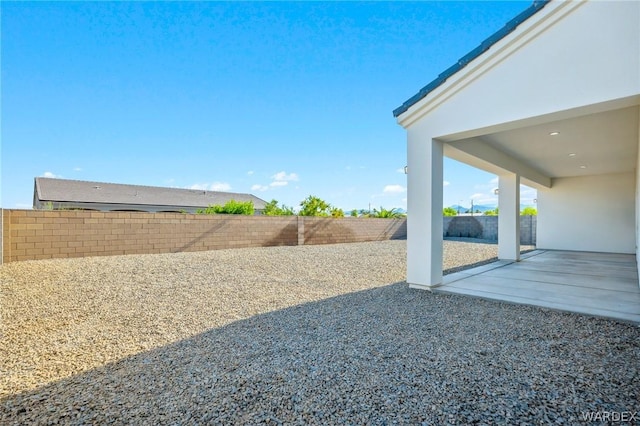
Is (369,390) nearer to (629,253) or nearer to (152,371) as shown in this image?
(152,371)

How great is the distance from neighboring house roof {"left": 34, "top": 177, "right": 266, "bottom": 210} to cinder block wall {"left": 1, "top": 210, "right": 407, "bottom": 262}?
43.0ft

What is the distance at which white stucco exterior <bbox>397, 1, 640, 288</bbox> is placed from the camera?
360 centimetres

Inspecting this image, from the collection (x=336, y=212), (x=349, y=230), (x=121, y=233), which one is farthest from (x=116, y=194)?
(x=349, y=230)

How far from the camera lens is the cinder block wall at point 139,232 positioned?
784cm

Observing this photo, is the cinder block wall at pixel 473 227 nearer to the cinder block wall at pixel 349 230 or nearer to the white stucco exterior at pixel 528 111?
the cinder block wall at pixel 349 230

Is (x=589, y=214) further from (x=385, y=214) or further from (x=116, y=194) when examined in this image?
(x=116, y=194)

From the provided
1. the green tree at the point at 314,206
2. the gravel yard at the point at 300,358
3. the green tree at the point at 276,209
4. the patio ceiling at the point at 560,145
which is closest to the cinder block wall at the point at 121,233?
the green tree at the point at 276,209

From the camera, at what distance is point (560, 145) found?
285 inches

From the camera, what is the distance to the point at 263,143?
749 inches

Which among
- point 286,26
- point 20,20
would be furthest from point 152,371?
point 286,26

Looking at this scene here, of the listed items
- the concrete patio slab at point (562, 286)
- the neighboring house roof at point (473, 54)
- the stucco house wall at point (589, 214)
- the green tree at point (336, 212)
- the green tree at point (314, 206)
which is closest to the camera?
the neighboring house roof at point (473, 54)

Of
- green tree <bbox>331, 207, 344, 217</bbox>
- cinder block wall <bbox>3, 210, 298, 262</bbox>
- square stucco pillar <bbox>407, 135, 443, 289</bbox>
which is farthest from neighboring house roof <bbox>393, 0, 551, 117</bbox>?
green tree <bbox>331, 207, 344, 217</bbox>

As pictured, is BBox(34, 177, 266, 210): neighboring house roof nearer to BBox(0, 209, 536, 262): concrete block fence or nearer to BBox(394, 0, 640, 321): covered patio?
BBox(0, 209, 536, 262): concrete block fence

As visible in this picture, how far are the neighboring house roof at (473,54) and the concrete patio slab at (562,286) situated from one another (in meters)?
3.52
